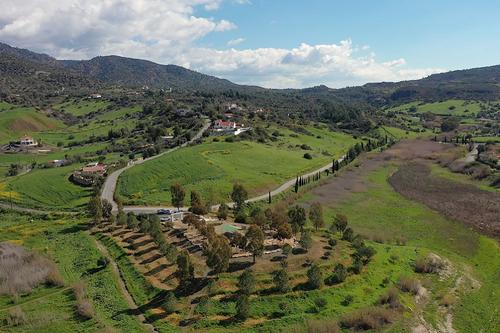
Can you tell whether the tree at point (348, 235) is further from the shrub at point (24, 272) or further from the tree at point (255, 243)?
the shrub at point (24, 272)

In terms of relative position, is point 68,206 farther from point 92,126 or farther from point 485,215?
point 92,126

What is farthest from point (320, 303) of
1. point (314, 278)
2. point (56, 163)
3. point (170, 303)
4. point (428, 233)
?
point (56, 163)

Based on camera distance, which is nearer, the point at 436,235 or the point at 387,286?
the point at 387,286

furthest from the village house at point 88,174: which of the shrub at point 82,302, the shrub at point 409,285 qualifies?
the shrub at point 409,285

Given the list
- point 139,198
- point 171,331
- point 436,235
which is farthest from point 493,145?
point 171,331

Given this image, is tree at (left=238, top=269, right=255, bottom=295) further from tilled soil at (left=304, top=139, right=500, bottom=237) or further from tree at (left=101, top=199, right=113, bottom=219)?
tilled soil at (left=304, top=139, right=500, bottom=237)

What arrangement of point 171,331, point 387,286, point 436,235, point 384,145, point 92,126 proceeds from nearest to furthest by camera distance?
point 171,331 < point 387,286 < point 436,235 < point 384,145 < point 92,126

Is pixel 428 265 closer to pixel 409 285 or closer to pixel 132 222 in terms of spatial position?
pixel 409 285

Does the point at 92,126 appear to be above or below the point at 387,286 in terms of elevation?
above
